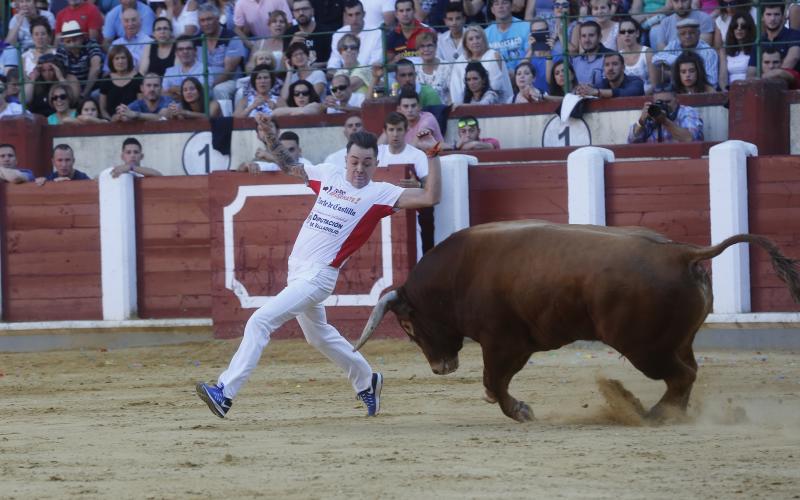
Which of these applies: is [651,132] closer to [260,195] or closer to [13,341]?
[260,195]

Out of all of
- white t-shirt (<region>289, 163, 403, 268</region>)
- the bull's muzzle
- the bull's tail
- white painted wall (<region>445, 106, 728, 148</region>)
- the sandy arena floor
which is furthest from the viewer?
white painted wall (<region>445, 106, 728, 148</region>)

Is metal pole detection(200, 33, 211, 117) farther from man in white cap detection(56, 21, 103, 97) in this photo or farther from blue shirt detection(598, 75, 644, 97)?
blue shirt detection(598, 75, 644, 97)

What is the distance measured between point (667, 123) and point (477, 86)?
5.77ft

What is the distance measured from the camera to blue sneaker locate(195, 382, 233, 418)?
6.50 m

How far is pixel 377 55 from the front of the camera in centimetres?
1258

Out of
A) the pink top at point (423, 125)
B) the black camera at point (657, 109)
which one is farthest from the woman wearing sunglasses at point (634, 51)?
the pink top at point (423, 125)

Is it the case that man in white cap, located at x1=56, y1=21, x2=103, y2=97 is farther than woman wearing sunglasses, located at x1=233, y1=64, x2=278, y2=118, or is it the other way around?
man in white cap, located at x1=56, y1=21, x2=103, y2=97

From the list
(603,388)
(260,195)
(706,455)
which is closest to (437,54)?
(260,195)

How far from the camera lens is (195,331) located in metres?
11.7

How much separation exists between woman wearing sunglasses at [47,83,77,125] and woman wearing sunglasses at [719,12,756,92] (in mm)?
6066

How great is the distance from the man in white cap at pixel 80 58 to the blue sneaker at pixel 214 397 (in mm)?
7399

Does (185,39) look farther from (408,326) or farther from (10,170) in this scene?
(408,326)

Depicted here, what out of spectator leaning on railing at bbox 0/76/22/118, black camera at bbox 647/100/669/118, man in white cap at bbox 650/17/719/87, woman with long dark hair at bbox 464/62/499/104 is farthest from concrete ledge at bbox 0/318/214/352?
man in white cap at bbox 650/17/719/87

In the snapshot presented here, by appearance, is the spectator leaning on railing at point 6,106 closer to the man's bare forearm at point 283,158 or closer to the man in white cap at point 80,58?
the man in white cap at point 80,58
